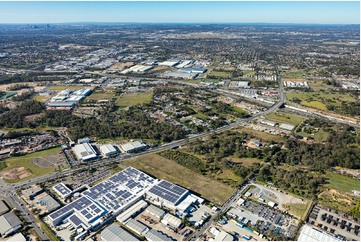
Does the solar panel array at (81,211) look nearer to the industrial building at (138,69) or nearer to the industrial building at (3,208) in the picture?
the industrial building at (3,208)

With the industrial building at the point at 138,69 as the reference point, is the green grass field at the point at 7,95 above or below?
below

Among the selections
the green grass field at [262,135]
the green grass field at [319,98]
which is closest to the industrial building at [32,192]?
the green grass field at [262,135]

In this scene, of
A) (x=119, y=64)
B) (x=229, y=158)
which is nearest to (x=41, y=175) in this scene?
(x=229, y=158)

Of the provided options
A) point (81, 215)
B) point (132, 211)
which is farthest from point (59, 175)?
point (132, 211)

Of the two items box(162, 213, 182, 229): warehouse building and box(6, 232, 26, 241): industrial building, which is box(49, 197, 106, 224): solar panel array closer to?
box(6, 232, 26, 241): industrial building

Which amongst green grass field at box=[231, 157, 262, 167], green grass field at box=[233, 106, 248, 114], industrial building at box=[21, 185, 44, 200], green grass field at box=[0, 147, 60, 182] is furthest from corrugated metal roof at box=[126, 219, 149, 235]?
green grass field at box=[233, 106, 248, 114]

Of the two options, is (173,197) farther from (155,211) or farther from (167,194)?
(155,211)

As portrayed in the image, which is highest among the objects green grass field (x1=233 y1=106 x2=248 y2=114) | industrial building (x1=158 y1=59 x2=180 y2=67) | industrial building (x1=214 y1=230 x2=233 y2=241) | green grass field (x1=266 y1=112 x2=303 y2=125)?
industrial building (x1=158 y1=59 x2=180 y2=67)

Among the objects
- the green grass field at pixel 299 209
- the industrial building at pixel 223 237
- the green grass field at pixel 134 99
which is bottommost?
the industrial building at pixel 223 237
